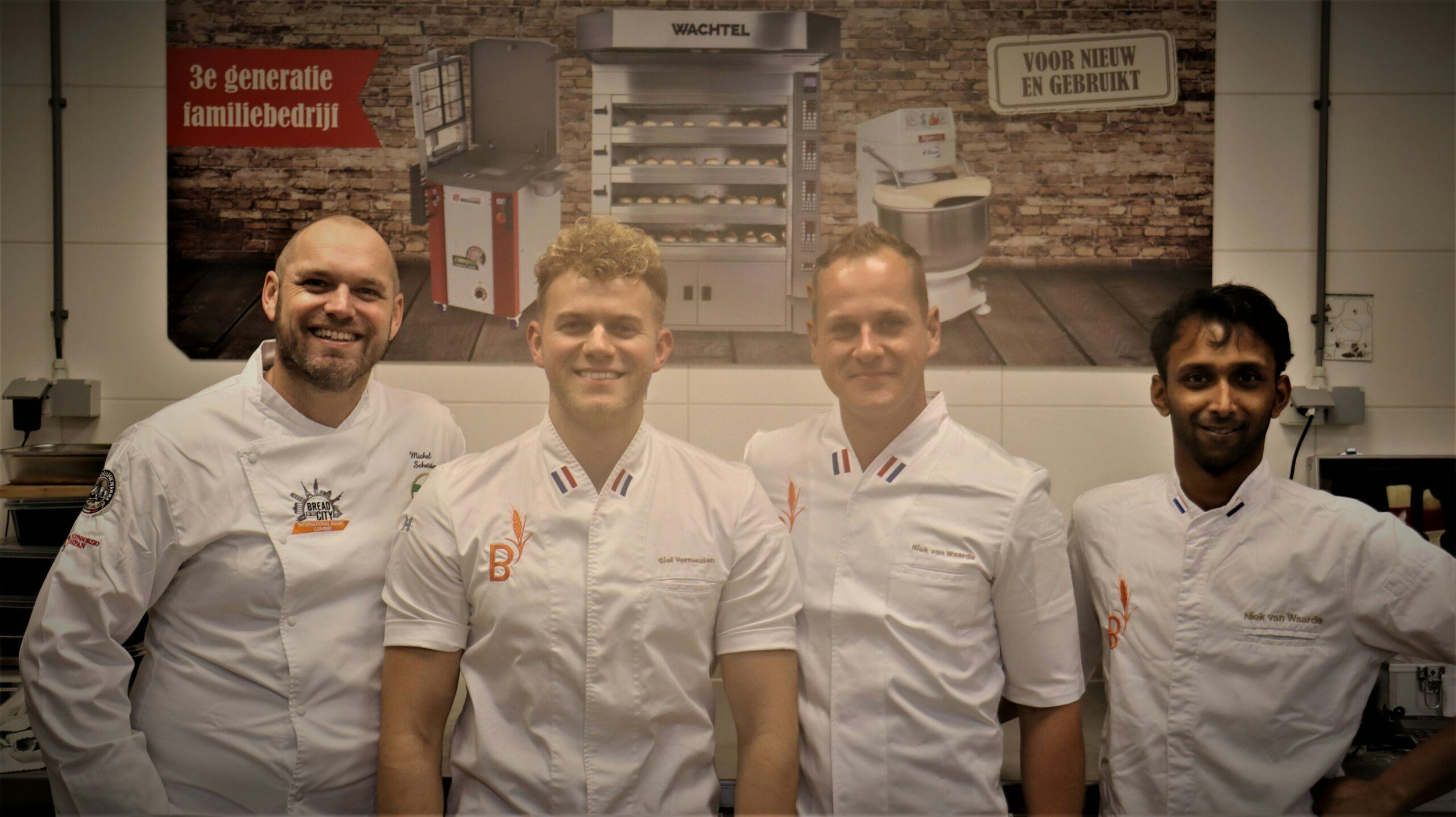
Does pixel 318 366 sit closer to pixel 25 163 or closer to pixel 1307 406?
pixel 25 163

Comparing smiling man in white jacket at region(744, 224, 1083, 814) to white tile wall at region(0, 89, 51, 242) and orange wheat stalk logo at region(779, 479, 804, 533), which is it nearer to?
orange wheat stalk logo at region(779, 479, 804, 533)

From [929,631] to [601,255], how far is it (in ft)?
3.01

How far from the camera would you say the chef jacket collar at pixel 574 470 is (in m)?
1.62

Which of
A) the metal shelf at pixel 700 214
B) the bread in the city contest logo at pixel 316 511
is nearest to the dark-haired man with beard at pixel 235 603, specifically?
the bread in the city contest logo at pixel 316 511

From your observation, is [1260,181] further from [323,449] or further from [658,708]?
Answer: [323,449]

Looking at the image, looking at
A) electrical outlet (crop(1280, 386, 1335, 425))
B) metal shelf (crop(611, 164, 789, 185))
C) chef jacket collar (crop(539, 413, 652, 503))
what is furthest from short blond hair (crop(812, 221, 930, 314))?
electrical outlet (crop(1280, 386, 1335, 425))

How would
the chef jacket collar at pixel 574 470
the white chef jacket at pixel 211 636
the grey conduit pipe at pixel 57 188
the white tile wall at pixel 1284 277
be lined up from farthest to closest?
the white tile wall at pixel 1284 277 → the grey conduit pipe at pixel 57 188 → the chef jacket collar at pixel 574 470 → the white chef jacket at pixel 211 636

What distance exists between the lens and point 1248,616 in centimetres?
166

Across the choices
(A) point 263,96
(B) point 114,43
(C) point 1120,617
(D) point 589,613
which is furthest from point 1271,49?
(B) point 114,43

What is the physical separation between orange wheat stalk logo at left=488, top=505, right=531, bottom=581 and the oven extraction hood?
175cm

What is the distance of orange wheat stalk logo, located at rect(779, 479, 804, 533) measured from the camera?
70.1 inches

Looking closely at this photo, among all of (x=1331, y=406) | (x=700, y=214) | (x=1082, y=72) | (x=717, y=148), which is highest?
(x=1082, y=72)

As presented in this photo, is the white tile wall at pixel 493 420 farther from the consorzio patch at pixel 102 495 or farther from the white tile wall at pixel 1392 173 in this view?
the white tile wall at pixel 1392 173

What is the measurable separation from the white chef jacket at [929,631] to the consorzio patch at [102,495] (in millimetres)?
1280
